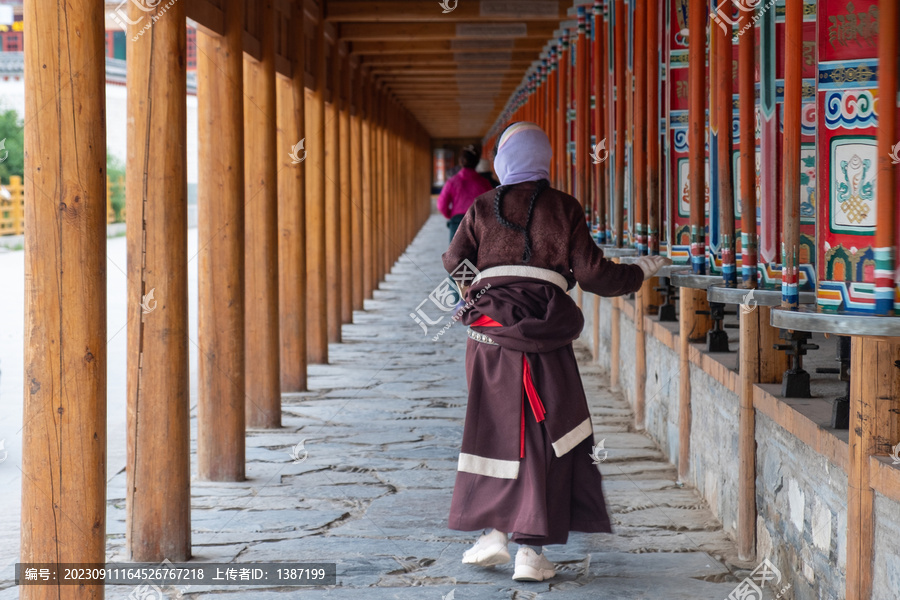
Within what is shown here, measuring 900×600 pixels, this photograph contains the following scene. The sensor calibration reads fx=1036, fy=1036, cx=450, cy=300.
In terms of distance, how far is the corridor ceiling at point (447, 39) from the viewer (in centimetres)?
927

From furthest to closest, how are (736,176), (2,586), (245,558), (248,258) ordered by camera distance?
(248,258) → (736,176) → (245,558) → (2,586)

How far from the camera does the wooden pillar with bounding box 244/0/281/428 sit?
6258 mm

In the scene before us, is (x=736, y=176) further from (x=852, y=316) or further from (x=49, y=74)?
(x=49, y=74)

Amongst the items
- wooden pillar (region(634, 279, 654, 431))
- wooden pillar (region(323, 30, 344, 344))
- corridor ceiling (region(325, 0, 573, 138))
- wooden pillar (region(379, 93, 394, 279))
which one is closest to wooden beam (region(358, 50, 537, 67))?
corridor ceiling (region(325, 0, 573, 138))

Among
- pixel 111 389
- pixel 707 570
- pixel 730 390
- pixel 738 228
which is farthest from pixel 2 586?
pixel 111 389

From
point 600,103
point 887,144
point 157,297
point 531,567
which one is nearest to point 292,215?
point 600,103

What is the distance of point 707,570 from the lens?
4086 millimetres

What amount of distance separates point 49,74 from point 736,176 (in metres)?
2.94

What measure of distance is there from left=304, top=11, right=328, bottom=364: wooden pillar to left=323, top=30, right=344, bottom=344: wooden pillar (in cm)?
86

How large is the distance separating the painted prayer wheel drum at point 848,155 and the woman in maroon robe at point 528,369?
3.62 feet

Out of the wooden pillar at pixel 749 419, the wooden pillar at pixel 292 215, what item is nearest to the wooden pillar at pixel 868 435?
the wooden pillar at pixel 749 419

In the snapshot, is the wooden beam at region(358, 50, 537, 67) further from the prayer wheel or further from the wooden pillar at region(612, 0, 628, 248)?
the prayer wheel

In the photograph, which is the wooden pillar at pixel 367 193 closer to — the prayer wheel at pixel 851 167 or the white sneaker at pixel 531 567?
the white sneaker at pixel 531 567

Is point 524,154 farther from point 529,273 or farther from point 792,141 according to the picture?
point 792,141
